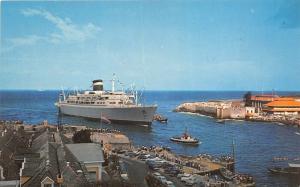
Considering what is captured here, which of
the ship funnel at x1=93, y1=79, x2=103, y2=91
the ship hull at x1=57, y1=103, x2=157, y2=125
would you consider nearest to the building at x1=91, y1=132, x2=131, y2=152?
the ship hull at x1=57, y1=103, x2=157, y2=125

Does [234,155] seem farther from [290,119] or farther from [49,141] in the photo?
[290,119]

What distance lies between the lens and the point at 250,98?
21.5 m

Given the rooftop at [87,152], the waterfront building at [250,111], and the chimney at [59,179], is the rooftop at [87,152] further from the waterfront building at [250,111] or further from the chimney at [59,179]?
the waterfront building at [250,111]

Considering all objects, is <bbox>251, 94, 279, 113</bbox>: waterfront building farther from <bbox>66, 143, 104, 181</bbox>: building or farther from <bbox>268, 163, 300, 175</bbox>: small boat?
<bbox>66, 143, 104, 181</bbox>: building

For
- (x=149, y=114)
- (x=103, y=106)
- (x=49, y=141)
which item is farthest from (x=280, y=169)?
(x=103, y=106)

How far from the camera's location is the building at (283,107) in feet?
59.9

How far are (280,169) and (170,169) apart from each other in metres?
2.36

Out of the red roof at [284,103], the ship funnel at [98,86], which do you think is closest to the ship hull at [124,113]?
the ship funnel at [98,86]

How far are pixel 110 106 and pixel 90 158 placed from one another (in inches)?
468

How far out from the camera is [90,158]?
5.44 m

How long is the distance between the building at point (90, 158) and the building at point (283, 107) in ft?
46.2

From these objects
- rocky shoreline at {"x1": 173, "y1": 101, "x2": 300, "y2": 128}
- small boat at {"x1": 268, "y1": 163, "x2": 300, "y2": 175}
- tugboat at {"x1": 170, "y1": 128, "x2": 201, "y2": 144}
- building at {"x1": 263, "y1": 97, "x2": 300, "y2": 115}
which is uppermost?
building at {"x1": 263, "y1": 97, "x2": 300, "y2": 115}

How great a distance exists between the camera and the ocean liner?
54.1 feet

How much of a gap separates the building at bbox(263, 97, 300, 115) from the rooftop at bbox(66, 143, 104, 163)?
13995 mm
